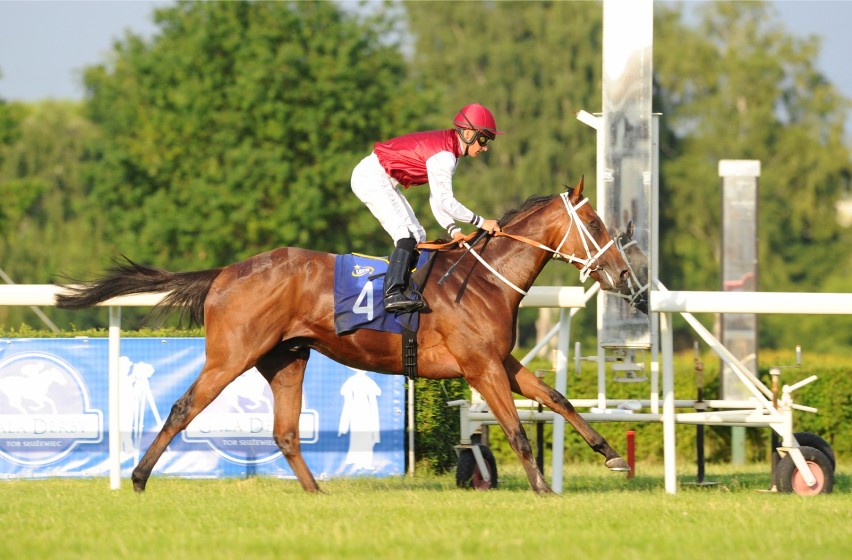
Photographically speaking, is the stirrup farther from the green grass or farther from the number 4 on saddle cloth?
the green grass

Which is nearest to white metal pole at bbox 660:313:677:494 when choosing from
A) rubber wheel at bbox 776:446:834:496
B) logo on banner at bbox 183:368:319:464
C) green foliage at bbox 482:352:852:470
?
rubber wheel at bbox 776:446:834:496

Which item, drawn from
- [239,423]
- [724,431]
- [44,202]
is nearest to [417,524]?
[239,423]

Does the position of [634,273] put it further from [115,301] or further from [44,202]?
[44,202]

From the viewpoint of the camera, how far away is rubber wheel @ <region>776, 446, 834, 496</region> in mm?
7648

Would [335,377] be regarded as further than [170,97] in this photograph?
No

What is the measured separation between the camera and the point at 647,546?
16.8 feet

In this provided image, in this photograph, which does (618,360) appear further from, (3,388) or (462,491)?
(3,388)

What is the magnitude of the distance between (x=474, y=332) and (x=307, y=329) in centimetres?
104

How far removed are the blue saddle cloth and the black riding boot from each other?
0.10 m

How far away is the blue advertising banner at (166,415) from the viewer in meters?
9.41

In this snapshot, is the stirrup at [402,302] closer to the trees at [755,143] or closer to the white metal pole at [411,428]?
the white metal pole at [411,428]

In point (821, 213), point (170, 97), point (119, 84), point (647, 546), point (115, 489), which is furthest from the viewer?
point (821, 213)

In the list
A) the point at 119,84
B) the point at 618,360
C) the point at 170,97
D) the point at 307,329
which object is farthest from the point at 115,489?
the point at 119,84

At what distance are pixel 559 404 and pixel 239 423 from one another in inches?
126
